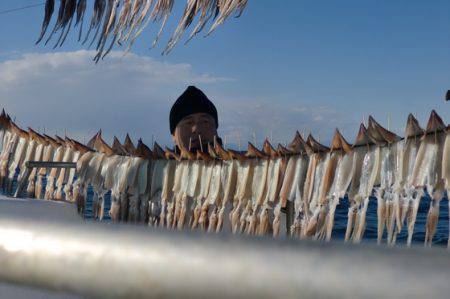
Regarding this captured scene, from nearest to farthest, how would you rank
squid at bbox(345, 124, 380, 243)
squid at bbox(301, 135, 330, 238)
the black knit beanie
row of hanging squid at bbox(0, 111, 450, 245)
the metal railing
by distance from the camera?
the metal railing, row of hanging squid at bbox(0, 111, 450, 245), squid at bbox(345, 124, 380, 243), squid at bbox(301, 135, 330, 238), the black knit beanie

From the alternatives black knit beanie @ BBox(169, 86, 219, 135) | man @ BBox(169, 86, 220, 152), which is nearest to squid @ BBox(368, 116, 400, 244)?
man @ BBox(169, 86, 220, 152)

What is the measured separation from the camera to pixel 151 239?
0.56 m

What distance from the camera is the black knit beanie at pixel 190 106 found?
6020 mm

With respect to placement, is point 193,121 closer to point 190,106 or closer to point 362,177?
point 190,106

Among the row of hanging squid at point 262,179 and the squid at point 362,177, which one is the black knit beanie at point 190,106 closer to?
the row of hanging squid at point 262,179

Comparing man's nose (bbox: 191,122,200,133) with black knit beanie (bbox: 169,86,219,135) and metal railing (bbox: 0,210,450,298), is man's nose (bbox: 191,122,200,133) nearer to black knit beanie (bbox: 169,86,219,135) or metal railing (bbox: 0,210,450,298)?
black knit beanie (bbox: 169,86,219,135)

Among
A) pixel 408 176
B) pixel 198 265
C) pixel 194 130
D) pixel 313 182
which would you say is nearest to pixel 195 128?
pixel 194 130

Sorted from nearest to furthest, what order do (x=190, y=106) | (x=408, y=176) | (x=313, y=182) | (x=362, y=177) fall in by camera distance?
(x=408, y=176) < (x=362, y=177) < (x=313, y=182) < (x=190, y=106)

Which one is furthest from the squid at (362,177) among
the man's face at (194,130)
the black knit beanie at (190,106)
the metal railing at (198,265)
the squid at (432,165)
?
the black knit beanie at (190,106)

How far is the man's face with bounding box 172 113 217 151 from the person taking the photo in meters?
5.83

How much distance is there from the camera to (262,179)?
3.82 m

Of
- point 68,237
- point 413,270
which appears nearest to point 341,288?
point 413,270

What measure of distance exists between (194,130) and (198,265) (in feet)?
17.7

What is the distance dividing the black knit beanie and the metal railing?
17.6 feet
